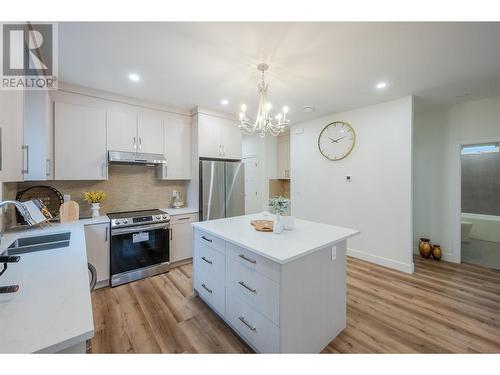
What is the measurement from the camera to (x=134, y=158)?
9.75 feet

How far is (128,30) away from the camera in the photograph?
1.64 metres

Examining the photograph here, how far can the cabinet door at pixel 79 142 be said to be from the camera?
2562mm

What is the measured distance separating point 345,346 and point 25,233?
3065mm

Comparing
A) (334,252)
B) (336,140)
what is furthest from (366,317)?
(336,140)

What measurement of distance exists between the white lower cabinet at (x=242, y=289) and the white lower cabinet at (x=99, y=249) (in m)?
1.29

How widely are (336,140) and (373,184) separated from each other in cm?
101

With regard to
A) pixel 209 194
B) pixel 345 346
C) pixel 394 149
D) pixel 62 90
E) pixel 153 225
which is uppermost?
pixel 62 90

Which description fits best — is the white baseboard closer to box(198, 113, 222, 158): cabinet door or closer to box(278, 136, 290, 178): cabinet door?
box(278, 136, 290, 178): cabinet door

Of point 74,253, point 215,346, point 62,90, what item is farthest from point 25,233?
point 215,346

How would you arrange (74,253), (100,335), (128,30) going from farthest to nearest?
(100,335) < (128,30) < (74,253)

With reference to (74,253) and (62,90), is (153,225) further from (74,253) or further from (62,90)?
(62,90)

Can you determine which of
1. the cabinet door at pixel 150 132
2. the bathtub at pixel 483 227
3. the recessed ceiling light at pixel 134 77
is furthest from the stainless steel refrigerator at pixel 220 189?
the bathtub at pixel 483 227

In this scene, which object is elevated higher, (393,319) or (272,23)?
(272,23)

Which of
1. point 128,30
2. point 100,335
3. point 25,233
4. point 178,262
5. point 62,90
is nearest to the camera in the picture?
point 128,30
